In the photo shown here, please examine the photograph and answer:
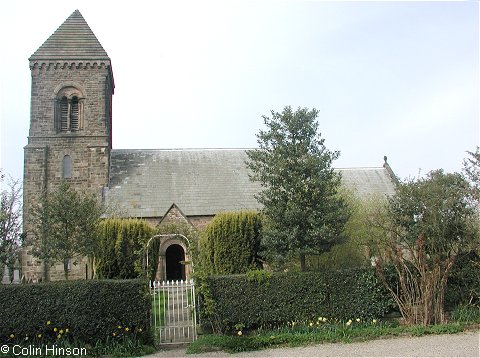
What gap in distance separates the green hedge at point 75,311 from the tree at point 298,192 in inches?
201

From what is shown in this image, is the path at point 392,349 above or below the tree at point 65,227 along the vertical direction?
below

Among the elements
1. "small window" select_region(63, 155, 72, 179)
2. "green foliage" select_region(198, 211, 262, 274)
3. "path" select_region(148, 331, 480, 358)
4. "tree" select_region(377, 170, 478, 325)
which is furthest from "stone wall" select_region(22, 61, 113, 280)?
"path" select_region(148, 331, 480, 358)

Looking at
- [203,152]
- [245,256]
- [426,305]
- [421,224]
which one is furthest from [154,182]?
[426,305]

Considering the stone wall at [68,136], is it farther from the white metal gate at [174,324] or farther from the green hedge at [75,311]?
the green hedge at [75,311]

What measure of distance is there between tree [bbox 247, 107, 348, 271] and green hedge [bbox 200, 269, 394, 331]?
1714mm

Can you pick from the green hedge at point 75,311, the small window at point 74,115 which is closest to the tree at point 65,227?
the green hedge at point 75,311

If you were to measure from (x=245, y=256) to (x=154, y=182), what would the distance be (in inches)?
626

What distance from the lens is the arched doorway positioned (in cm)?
2856

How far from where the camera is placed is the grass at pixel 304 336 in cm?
1159

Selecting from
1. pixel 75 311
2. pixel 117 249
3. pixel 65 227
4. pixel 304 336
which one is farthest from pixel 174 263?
pixel 304 336

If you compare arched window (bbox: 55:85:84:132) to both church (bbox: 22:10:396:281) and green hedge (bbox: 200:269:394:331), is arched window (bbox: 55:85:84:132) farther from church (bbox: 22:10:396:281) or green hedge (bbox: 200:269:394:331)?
green hedge (bbox: 200:269:394:331)

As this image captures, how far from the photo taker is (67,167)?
30266 mm

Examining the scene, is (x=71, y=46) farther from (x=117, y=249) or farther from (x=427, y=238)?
(x=427, y=238)

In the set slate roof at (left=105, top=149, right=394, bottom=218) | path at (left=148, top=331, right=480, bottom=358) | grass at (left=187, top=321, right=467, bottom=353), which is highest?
slate roof at (left=105, top=149, right=394, bottom=218)
